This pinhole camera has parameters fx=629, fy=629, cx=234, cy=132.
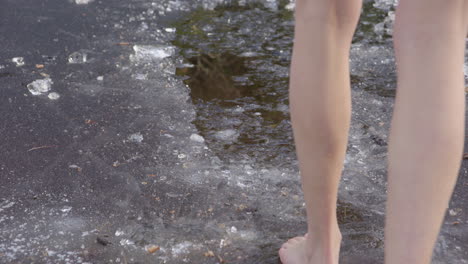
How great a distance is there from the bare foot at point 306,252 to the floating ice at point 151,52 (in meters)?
1.69

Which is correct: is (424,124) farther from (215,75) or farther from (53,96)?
(53,96)

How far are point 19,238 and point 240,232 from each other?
678 mm

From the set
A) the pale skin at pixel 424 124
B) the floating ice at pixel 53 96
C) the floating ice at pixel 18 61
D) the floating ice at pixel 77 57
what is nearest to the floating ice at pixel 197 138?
the floating ice at pixel 53 96

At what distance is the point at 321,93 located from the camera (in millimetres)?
1500

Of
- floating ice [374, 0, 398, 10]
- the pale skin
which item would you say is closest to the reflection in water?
floating ice [374, 0, 398, 10]

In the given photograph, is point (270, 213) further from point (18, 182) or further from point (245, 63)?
point (245, 63)

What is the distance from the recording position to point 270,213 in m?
2.06

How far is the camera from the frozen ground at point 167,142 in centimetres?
194

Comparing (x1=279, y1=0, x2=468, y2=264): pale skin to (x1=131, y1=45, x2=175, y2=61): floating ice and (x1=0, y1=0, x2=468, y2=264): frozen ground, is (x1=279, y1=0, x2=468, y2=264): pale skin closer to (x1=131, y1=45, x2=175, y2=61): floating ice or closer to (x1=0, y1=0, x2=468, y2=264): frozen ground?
(x1=0, y1=0, x2=468, y2=264): frozen ground

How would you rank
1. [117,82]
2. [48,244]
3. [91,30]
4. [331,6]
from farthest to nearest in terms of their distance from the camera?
1. [91,30]
2. [117,82]
3. [48,244]
4. [331,6]

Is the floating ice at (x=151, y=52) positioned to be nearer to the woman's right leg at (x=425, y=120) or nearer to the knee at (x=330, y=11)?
the knee at (x=330, y=11)

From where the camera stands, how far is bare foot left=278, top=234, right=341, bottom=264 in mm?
1686

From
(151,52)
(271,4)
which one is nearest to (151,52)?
(151,52)

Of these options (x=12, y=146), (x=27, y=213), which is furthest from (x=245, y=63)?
(x=27, y=213)
